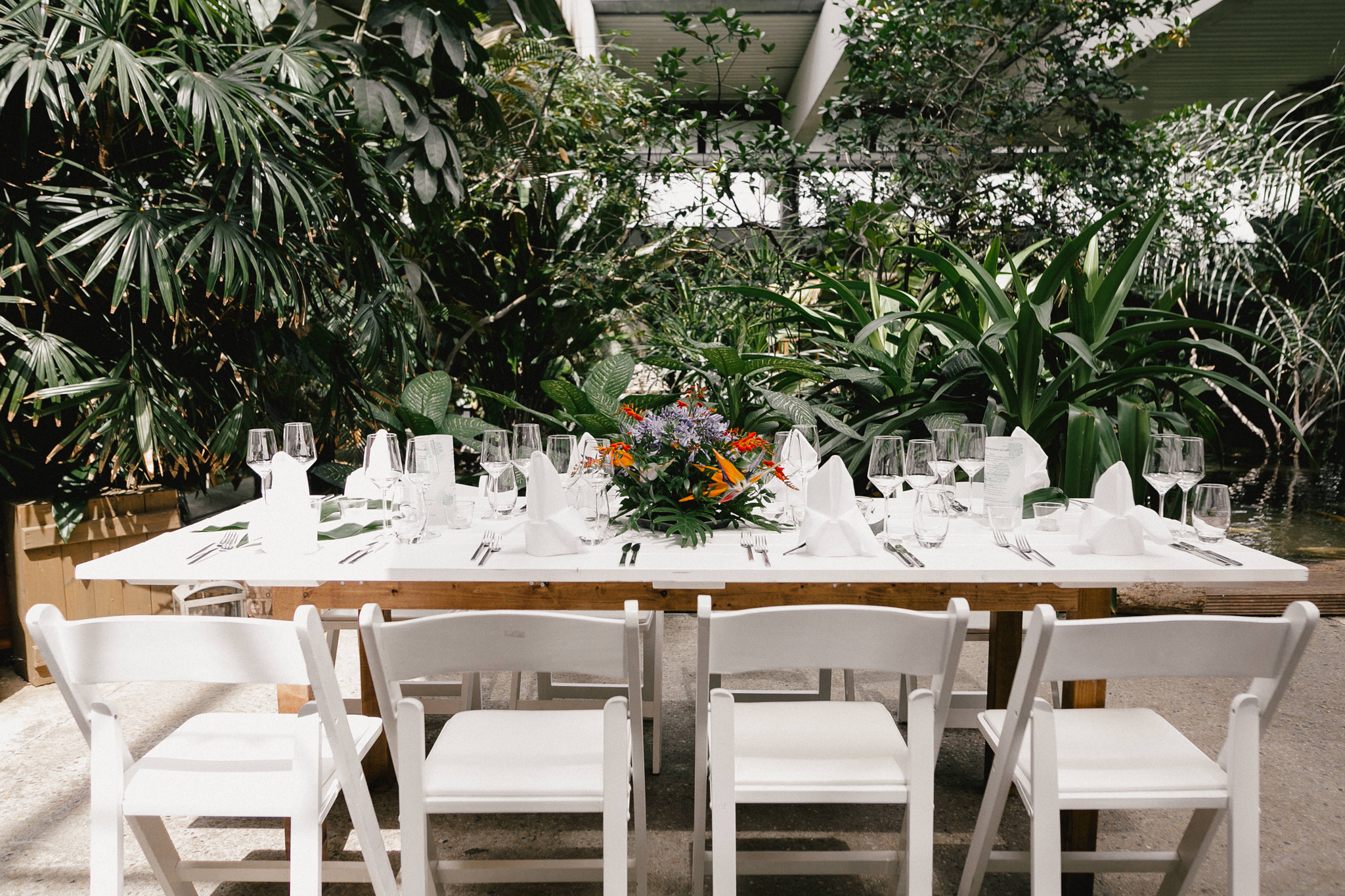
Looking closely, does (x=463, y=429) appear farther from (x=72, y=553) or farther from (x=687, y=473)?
(x=687, y=473)

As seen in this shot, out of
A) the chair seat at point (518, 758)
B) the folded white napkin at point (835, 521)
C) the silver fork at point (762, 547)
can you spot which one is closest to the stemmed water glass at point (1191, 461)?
the folded white napkin at point (835, 521)

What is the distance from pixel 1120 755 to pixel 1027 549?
1.44ft

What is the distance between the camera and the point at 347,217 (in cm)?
317

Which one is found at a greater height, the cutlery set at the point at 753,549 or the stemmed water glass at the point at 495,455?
the stemmed water glass at the point at 495,455

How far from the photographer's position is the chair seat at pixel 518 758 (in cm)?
130

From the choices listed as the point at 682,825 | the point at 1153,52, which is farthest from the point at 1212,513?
the point at 1153,52

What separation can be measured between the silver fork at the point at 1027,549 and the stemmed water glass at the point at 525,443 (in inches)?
42.3

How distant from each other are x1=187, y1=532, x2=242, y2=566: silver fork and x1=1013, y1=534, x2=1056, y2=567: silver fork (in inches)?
64.0

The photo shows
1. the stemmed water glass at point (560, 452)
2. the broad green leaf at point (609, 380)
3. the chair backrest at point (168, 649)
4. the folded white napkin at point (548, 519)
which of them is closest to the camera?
the chair backrest at point (168, 649)

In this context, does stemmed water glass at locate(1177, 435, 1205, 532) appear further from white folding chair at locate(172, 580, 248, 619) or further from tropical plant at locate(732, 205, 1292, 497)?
white folding chair at locate(172, 580, 248, 619)

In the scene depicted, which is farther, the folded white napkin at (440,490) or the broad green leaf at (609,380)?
the broad green leaf at (609,380)

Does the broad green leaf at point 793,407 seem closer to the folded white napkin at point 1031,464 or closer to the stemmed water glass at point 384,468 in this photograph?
the folded white napkin at point 1031,464

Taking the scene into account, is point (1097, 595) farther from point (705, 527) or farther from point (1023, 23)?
point (1023, 23)

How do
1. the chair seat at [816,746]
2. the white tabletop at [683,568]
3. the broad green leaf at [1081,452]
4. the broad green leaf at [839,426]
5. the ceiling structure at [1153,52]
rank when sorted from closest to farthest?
the chair seat at [816,746], the white tabletop at [683,568], the broad green leaf at [1081,452], the broad green leaf at [839,426], the ceiling structure at [1153,52]
